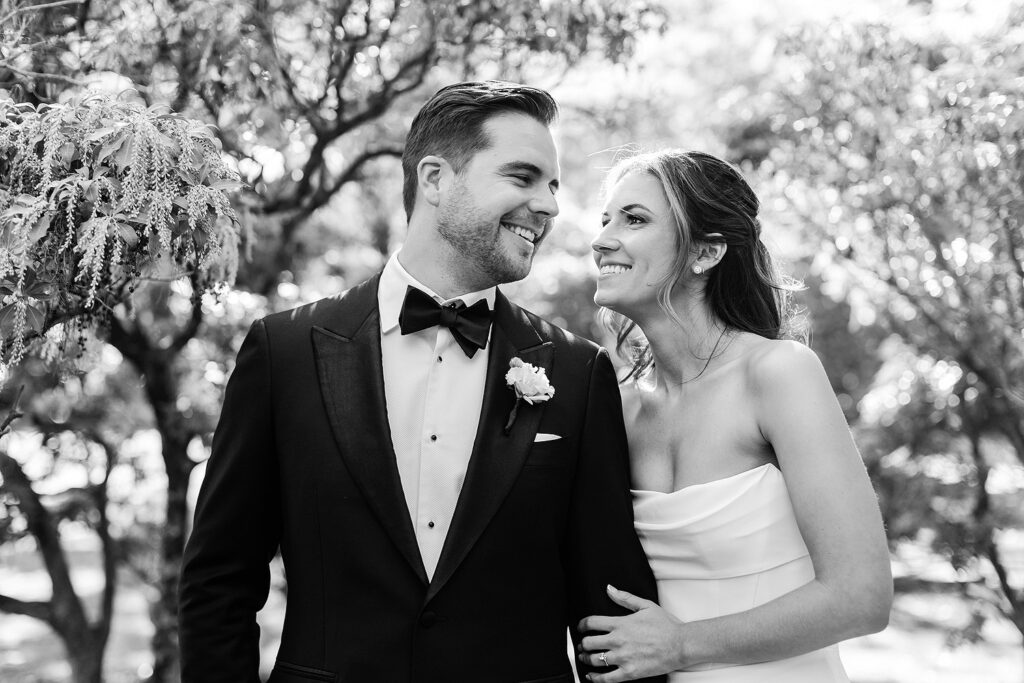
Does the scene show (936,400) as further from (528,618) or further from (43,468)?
(43,468)

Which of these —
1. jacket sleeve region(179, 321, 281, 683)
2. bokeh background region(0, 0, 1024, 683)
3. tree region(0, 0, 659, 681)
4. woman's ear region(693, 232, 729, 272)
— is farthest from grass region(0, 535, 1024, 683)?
woman's ear region(693, 232, 729, 272)

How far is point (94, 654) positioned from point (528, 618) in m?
4.43

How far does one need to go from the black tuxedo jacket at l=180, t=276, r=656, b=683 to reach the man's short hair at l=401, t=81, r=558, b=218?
0.62 meters

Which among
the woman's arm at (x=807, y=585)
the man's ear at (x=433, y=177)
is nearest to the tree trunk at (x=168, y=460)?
the man's ear at (x=433, y=177)

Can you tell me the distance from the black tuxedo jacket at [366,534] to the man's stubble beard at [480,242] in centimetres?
29

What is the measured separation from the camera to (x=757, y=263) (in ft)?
10.8

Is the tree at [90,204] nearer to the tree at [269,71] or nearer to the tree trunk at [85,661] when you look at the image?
the tree at [269,71]

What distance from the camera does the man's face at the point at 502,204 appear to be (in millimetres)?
2859

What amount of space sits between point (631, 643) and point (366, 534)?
2.69ft

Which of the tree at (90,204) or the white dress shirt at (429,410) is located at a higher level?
the tree at (90,204)

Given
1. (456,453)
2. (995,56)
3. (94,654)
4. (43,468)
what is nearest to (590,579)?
(456,453)

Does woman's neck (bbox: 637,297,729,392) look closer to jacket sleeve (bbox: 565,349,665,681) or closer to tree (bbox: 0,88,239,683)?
jacket sleeve (bbox: 565,349,665,681)

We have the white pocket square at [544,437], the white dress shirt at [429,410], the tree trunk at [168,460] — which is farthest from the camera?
the tree trunk at [168,460]

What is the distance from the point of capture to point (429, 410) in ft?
8.77
